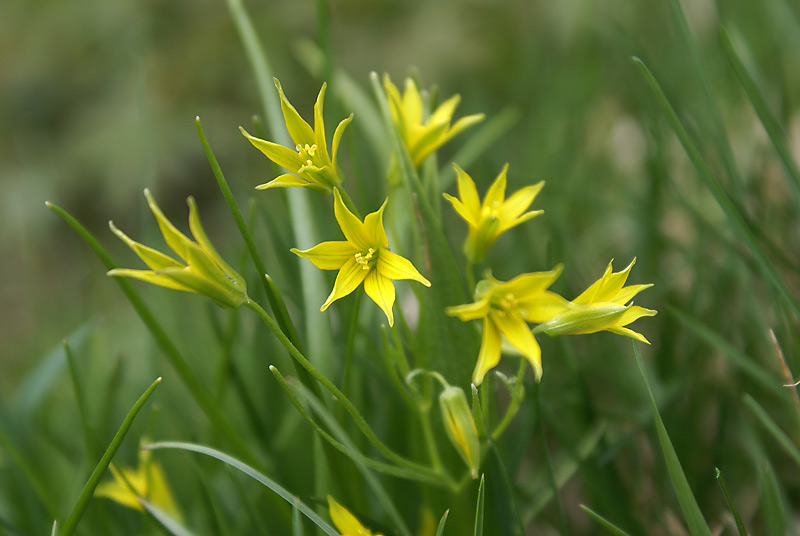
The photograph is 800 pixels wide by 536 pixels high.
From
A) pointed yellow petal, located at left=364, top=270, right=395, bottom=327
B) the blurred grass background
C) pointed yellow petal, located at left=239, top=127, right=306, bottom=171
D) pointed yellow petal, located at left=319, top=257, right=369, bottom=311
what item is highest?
pointed yellow petal, located at left=239, top=127, right=306, bottom=171

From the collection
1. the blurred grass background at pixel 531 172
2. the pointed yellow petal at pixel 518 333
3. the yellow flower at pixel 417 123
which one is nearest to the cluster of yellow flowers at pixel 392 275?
the pointed yellow petal at pixel 518 333

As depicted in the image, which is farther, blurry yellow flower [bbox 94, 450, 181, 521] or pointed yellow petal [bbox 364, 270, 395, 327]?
blurry yellow flower [bbox 94, 450, 181, 521]

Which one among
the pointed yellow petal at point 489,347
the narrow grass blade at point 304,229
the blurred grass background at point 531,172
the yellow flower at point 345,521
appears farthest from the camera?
the blurred grass background at point 531,172

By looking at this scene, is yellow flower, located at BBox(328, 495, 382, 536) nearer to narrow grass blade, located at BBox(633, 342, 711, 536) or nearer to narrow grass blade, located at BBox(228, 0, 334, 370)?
narrow grass blade, located at BBox(228, 0, 334, 370)

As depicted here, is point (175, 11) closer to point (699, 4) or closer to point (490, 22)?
point (490, 22)

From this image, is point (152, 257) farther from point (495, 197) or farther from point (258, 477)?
point (495, 197)

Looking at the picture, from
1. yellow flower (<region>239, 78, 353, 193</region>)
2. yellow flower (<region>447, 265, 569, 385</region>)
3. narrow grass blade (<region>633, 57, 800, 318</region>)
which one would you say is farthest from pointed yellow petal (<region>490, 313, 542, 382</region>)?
narrow grass blade (<region>633, 57, 800, 318</region>)

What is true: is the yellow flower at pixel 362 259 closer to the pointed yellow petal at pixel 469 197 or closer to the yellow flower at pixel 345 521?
the pointed yellow petal at pixel 469 197
